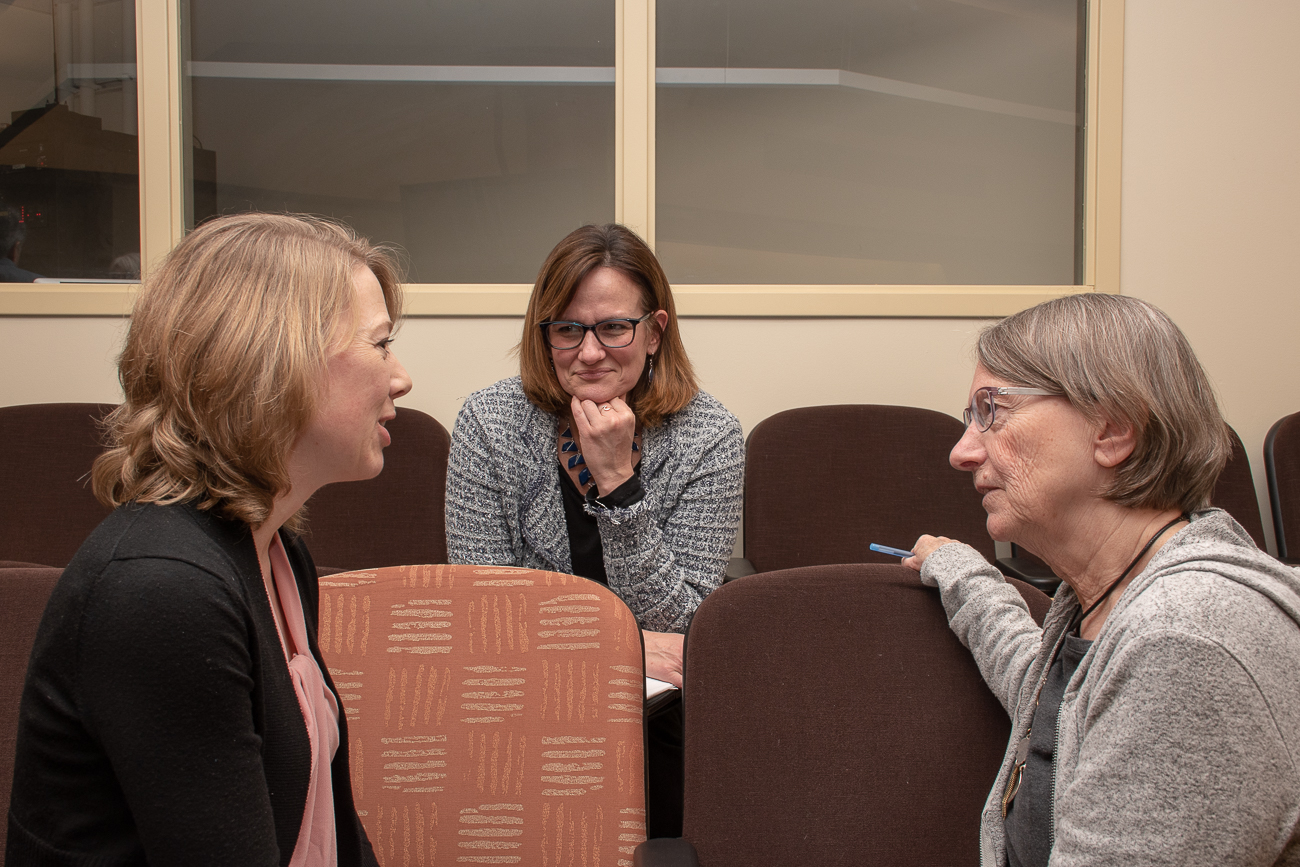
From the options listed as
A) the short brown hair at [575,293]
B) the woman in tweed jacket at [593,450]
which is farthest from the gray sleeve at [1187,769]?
the short brown hair at [575,293]

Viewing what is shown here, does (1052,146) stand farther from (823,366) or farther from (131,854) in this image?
(131,854)

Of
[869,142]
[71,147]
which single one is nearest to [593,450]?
[869,142]

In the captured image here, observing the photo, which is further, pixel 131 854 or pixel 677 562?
pixel 677 562

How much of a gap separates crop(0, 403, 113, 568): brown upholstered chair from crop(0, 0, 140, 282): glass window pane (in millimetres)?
512

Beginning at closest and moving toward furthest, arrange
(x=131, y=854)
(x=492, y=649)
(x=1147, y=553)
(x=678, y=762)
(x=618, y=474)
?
(x=131, y=854) < (x=1147, y=553) < (x=492, y=649) < (x=678, y=762) < (x=618, y=474)

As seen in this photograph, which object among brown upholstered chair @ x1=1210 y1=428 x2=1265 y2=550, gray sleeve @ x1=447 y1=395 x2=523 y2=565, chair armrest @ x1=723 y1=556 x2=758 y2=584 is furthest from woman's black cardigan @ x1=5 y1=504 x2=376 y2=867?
brown upholstered chair @ x1=1210 y1=428 x2=1265 y2=550

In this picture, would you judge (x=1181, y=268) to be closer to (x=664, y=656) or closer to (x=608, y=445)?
(x=608, y=445)

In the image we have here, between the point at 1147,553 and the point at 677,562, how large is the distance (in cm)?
94

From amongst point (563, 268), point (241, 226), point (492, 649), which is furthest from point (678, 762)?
point (241, 226)

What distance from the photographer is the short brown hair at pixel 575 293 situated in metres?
1.79

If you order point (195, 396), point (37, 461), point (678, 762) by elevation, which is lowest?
point (678, 762)

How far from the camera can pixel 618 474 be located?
170 centimetres

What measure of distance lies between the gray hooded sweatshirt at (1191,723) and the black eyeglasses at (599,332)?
114 cm

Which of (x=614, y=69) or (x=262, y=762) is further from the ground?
(x=614, y=69)
